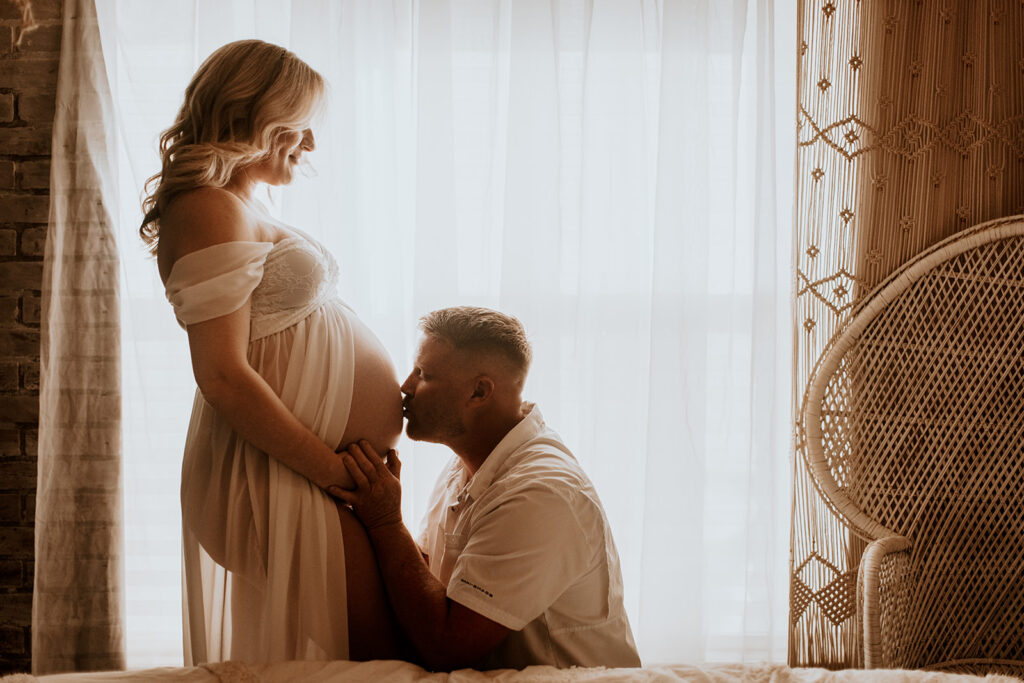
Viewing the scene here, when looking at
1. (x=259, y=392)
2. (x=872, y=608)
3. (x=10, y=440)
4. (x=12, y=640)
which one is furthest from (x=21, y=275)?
(x=872, y=608)

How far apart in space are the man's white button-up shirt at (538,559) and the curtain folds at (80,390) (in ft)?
3.58

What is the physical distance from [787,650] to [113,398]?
1844 millimetres

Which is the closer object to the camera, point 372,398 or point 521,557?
point 521,557

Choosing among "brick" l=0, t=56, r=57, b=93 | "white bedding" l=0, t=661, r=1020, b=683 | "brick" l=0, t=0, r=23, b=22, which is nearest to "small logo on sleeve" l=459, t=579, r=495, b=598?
"white bedding" l=0, t=661, r=1020, b=683

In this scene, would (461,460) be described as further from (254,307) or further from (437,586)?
(254,307)

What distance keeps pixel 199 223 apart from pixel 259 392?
285mm

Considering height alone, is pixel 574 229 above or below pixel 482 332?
above

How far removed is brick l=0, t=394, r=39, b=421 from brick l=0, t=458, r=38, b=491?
0.01 metres

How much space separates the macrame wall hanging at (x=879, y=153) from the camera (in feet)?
6.46

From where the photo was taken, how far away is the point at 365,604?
136cm

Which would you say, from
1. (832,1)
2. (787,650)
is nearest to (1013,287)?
(832,1)

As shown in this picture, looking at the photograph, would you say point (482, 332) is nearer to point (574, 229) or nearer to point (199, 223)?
point (199, 223)

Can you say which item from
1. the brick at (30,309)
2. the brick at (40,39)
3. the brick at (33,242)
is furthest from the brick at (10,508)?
the brick at (40,39)

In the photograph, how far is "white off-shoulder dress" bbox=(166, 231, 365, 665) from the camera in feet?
4.33
